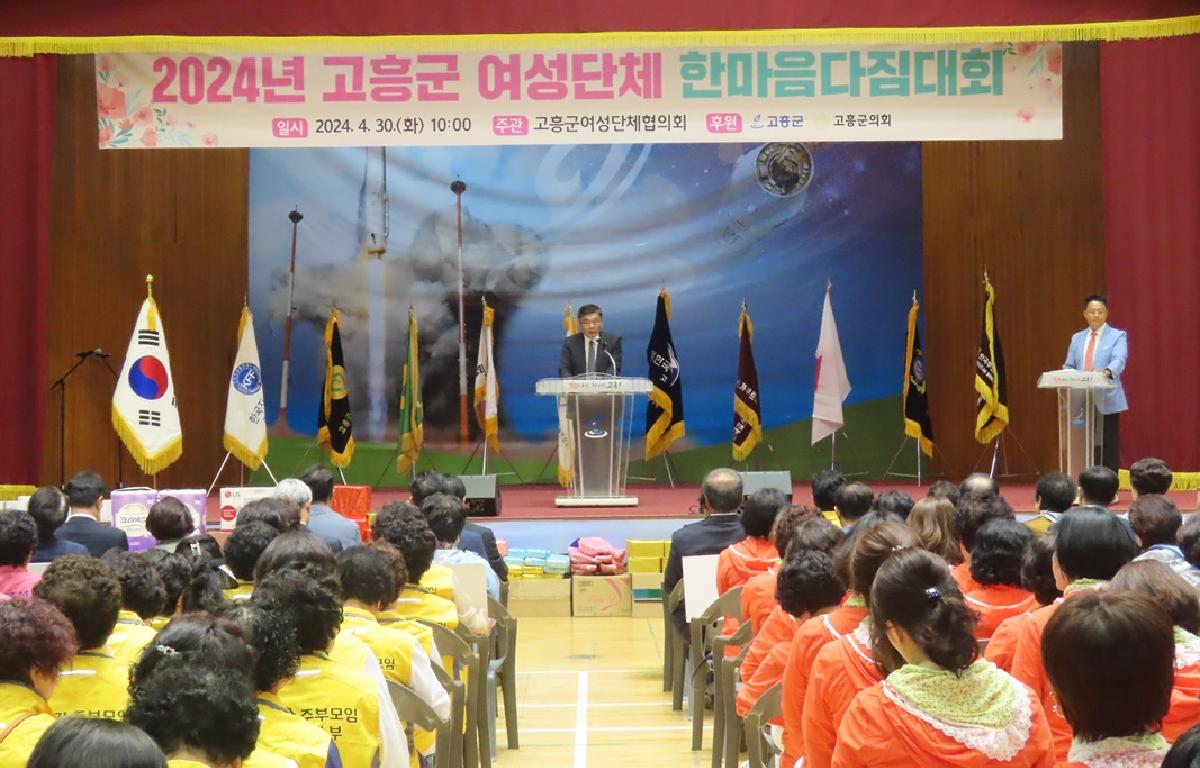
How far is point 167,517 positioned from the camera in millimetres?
4953

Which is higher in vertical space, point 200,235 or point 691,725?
point 200,235

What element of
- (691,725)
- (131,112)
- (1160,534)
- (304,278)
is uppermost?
(131,112)

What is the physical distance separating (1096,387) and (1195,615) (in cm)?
624

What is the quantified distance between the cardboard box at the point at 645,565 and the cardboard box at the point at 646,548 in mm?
26

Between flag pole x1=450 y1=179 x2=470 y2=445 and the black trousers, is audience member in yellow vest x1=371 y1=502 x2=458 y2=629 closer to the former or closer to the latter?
the black trousers

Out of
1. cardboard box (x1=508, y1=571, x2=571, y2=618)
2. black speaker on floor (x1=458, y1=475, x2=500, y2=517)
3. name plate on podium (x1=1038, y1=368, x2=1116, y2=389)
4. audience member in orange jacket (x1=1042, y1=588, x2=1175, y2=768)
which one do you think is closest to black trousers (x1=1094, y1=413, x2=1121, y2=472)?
name plate on podium (x1=1038, y1=368, x2=1116, y2=389)

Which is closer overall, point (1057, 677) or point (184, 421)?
point (1057, 677)

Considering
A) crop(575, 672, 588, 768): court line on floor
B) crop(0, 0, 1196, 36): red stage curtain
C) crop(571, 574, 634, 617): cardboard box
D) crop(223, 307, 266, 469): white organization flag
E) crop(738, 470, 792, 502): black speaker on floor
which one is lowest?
crop(575, 672, 588, 768): court line on floor

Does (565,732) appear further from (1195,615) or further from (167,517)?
(1195,615)

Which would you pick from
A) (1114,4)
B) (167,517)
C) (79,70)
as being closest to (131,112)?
(79,70)

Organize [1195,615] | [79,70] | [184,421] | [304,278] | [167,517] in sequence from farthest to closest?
1. [304,278]
2. [184,421]
3. [79,70]
4. [167,517]
5. [1195,615]

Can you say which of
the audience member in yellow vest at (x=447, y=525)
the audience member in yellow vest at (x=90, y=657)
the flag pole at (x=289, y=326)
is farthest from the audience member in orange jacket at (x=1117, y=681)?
the flag pole at (x=289, y=326)

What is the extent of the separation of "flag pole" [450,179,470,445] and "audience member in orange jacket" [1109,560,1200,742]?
9626 millimetres

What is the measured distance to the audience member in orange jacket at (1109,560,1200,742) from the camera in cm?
242
